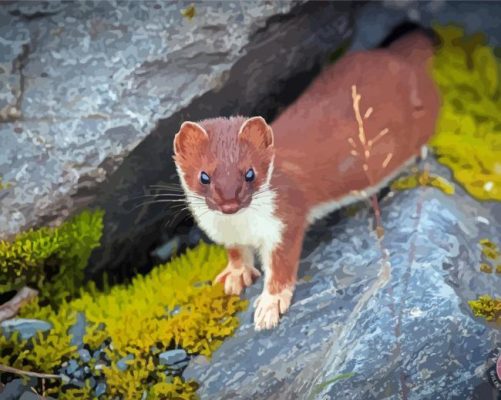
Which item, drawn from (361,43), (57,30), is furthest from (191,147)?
(361,43)

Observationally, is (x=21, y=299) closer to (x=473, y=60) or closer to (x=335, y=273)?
(x=335, y=273)

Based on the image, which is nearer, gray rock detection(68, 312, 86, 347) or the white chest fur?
the white chest fur

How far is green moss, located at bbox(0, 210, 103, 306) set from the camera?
147 centimetres

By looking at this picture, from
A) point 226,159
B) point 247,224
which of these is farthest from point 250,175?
point 247,224

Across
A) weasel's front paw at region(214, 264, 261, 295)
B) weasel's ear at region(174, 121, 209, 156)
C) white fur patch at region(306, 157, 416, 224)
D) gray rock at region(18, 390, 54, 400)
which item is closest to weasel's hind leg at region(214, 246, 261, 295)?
weasel's front paw at region(214, 264, 261, 295)

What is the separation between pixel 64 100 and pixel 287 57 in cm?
48

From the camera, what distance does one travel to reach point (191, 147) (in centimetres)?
129

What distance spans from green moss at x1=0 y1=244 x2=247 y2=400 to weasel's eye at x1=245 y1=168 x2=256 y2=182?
0.29 m

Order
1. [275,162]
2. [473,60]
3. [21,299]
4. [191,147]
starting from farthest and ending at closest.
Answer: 1. [473,60]
2. [21,299]
3. [275,162]
4. [191,147]

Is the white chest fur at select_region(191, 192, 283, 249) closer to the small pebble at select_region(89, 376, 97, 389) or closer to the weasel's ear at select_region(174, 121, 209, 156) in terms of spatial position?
the weasel's ear at select_region(174, 121, 209, 156)

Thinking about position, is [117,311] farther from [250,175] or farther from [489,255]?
[489,255]

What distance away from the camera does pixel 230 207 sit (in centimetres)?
125

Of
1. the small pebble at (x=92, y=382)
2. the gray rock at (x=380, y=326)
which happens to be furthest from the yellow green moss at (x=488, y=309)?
the small pebble at (x=92, y=382)

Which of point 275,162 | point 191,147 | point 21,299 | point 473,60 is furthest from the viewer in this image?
point 473,60
